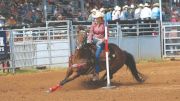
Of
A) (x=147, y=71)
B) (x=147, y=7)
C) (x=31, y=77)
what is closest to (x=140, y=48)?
(x=147, y=7)

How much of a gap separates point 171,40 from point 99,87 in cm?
1009

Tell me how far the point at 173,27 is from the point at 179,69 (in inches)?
216

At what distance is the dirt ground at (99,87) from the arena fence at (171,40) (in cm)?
219

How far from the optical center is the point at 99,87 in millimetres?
14383

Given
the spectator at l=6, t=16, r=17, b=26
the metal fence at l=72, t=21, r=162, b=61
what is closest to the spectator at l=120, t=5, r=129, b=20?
the metal fence at l=72, t=21, r=162, b=61

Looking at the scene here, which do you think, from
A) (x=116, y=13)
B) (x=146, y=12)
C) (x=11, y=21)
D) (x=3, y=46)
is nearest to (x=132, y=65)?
(x=3, y=46)

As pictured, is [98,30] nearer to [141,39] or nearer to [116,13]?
[141,39]

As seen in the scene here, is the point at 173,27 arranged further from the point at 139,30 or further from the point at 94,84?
the point at 94,84

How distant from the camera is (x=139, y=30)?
78.7 ft

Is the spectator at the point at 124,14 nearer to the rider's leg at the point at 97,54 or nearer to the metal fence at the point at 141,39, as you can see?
the metal fence at the point at 141,39

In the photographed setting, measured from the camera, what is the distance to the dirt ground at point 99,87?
455 inches

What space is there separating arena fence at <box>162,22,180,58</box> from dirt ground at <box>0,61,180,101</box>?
2.19 m

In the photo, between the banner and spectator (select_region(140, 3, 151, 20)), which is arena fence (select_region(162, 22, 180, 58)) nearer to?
spectator (select_region(140, 3, 151, 20))

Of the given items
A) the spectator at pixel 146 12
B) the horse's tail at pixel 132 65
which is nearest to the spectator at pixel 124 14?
the spectator at pixel 146 12
